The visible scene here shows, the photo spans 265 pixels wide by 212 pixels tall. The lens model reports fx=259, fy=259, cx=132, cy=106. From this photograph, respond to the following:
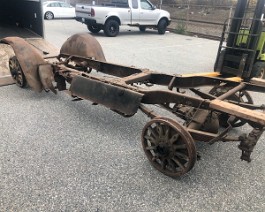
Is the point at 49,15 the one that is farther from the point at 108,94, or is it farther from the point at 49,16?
the point at 108,94

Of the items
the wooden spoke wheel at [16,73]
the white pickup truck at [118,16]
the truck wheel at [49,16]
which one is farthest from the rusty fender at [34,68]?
the truck wheel at [49,16]

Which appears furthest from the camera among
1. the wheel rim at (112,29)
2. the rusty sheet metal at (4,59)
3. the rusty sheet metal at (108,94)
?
the wheel rim at (112,29)

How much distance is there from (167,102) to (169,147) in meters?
0.60

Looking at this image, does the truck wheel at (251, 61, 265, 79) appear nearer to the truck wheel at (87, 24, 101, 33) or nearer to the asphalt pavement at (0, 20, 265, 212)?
the asphalt pavement at (0, 20, 265, 212)

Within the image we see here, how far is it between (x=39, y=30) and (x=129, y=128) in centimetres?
588

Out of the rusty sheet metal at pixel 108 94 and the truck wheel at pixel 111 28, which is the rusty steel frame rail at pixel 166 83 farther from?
the truck wheel at pixel 111 28

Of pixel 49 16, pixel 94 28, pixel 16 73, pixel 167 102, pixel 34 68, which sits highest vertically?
pixel 167 102

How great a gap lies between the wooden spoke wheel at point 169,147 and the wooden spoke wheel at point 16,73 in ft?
11.4

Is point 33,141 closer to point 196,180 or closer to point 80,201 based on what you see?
point 80,201

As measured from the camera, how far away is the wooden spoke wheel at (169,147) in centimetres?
286

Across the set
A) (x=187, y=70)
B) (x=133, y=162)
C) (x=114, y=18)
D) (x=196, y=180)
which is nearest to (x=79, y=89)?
(x=133, y=162)

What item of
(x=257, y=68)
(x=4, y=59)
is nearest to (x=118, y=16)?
(x=4, y=59)

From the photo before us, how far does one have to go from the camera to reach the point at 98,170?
10.9 ft

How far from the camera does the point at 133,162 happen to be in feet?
11.5
